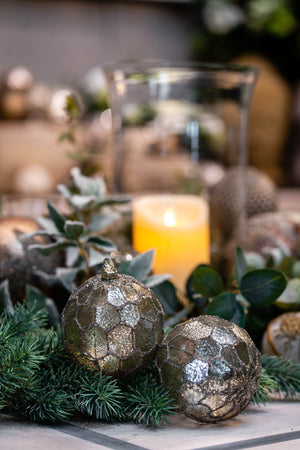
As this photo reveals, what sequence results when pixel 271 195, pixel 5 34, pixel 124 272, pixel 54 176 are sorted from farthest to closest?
pixel 5 34, pixel 54 176, pixel 271 195, pixel 124 272

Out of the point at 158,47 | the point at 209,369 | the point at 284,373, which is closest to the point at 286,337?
the point at 284,373

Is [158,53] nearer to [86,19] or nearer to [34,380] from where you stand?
[86,19]

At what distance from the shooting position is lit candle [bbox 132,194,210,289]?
0.62 metres

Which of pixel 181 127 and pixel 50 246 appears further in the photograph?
pixel 181 127

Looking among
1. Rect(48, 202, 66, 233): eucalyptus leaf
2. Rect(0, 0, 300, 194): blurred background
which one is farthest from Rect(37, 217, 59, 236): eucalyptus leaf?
Rect(0, 0, 300, 194): blurred background

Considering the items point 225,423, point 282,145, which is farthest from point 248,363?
point 282,145

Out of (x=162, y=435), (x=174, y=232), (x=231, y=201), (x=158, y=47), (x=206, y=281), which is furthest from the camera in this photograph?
(x=158, y=47)

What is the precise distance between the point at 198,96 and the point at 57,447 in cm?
44

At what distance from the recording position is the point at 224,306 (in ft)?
1.39

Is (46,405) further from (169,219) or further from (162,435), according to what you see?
(169,219)

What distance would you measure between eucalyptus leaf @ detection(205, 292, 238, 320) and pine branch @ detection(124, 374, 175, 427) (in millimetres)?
68

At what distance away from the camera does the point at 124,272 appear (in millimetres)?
426

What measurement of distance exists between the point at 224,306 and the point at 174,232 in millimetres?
211

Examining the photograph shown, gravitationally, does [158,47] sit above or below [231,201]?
above
